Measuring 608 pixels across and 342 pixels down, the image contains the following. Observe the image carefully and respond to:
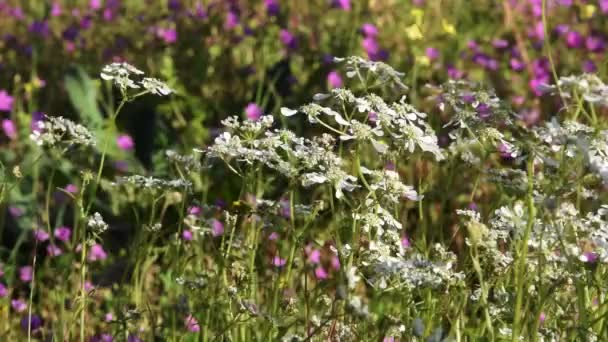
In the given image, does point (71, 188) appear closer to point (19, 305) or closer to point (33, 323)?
point (19, 305)

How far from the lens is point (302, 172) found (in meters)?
1.68

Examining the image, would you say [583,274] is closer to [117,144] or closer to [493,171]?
[493,171]

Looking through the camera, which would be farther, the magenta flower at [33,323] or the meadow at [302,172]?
the magenta flower at [33,323]

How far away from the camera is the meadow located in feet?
4.68

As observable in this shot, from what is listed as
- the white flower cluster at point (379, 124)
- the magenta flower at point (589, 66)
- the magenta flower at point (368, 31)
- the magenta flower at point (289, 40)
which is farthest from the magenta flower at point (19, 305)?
the magenta flower at point (589, 66)

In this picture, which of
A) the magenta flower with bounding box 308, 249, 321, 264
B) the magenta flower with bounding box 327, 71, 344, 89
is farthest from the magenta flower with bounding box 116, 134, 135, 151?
the magenta flower with bounding box 308, 249, 321, 264

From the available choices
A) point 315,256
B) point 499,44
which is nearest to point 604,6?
point 499,44

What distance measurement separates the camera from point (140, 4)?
182 inches

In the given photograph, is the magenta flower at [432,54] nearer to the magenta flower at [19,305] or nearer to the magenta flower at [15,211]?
the magenta flower at [15,211]

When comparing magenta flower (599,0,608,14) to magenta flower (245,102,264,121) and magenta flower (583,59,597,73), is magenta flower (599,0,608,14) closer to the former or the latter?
magenta flower (583,59,597,73)

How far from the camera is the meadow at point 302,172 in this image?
1.43 m

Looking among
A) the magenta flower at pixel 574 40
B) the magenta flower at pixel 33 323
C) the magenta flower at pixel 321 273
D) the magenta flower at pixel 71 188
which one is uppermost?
the magenta flower at pixel 574 40

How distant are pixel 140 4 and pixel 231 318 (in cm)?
325

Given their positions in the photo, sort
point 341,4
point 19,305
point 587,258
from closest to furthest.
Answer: point 587,258 → point 19,305 → point 341,4
